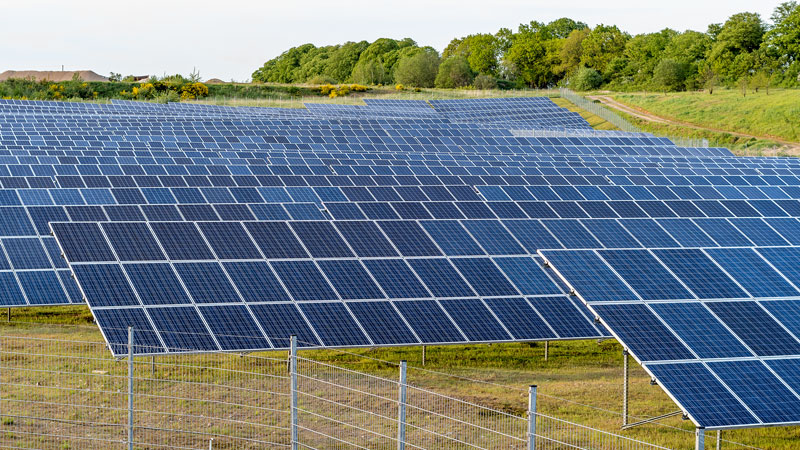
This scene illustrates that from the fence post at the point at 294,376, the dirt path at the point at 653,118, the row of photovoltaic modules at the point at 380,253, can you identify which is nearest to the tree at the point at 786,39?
the dirt path at the point at 653,118

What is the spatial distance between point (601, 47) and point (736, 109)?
5599 centimetres

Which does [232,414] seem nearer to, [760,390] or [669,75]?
[760,390]

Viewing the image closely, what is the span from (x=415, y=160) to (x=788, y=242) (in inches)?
1034

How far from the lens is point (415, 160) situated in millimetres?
47438

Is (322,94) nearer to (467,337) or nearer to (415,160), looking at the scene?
(415,160)

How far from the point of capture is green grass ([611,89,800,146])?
103 meters

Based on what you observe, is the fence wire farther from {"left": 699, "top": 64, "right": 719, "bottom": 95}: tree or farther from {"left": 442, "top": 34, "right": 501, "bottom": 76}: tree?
{"left": 442, "top": 34, "right": 501, "bottom": 76}: tree

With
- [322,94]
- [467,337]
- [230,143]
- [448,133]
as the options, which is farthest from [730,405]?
[322,94]

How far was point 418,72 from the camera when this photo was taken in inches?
6211

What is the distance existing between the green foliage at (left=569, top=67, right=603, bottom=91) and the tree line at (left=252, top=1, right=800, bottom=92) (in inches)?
5.8

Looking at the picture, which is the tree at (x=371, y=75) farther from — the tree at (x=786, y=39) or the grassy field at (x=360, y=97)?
the tree at (x=786, y=39)

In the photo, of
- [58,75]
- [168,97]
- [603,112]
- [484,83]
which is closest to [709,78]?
[603,112]

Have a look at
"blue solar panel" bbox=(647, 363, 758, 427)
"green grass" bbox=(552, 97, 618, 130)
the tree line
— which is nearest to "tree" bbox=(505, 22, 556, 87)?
the tree line

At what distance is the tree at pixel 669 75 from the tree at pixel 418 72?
36668mm
